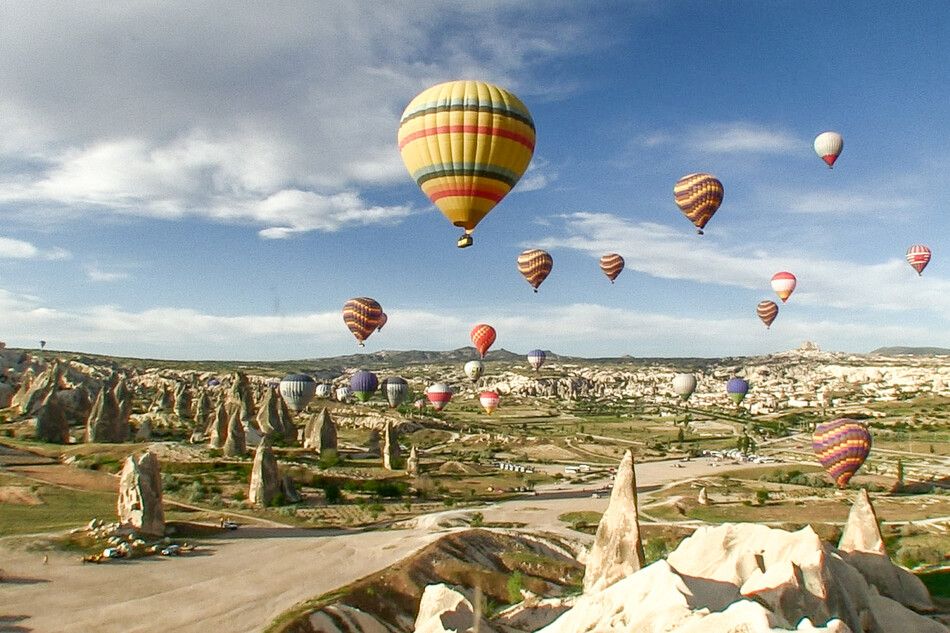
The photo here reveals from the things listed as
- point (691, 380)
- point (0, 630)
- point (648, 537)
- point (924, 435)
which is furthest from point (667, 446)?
point (0, 630)

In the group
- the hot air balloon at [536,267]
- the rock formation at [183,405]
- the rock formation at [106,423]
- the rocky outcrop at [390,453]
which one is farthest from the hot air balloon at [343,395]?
the hot air balloon at [536,267]

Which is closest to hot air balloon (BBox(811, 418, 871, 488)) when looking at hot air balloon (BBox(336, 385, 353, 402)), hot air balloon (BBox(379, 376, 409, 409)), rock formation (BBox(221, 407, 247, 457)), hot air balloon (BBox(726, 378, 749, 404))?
hot air balloon (BBox(726, 378, 749, 404))

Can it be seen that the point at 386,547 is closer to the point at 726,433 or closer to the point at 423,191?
the point at 423,191

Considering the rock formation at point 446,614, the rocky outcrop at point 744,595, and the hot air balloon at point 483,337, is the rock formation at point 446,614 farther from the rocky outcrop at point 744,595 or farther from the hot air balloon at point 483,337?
the hot air balloon at point 483,337

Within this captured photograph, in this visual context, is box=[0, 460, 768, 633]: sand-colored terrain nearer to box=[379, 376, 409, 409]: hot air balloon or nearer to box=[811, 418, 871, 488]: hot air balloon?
box=[811, 418, 871, 488]: hot air balloon

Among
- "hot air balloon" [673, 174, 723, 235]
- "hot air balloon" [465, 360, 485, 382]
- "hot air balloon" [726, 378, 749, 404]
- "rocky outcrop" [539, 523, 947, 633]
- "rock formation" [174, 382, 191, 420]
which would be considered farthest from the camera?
"hot air balloon" [465, 360, 485, 382]
